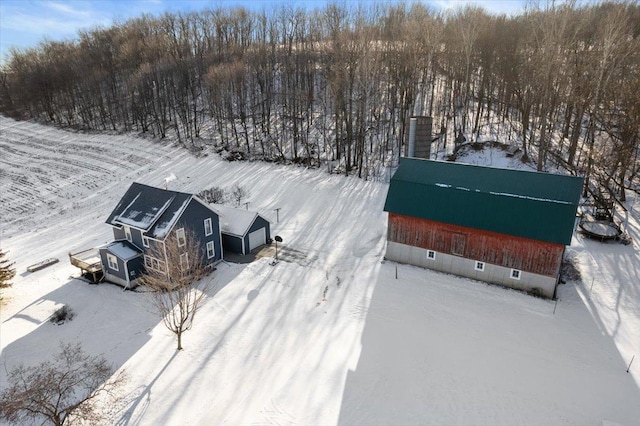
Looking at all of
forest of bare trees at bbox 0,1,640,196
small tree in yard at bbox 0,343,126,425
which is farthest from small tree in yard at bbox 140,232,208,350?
forest of bare trees at bbox 0,1,640,196

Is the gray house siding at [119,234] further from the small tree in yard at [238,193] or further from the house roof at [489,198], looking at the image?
the house roof at [489,198]

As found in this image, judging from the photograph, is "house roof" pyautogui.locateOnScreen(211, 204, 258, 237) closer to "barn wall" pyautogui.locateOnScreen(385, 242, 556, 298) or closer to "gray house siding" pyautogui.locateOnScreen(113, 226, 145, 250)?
"gray house siding" pyautogui.locateOnScreen(113, 226, 145, 250)

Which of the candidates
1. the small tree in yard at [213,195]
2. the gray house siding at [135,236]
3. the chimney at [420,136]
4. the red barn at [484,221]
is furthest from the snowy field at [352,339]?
the small tree in yard at [213,195]

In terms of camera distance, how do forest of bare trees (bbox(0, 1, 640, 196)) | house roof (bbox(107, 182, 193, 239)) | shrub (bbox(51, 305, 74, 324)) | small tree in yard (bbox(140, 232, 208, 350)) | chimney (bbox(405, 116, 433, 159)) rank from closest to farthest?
1. small tree in yard (bbox(140, 232, 208, 350))
2. shrub (bbox(51, 305, 74, 324))
3. house roof (bbox(107, 182, 193, 239))
4. chimney (bbox(405, 116, 433, 159))
5. forest of bare trees (bbox(0, 1, 640, 196))

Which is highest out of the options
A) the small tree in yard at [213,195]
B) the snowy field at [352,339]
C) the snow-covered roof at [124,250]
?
the snow-covered roof at [124,250]

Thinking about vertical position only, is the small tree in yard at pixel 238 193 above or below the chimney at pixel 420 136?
below
